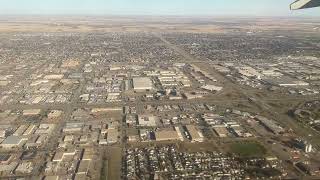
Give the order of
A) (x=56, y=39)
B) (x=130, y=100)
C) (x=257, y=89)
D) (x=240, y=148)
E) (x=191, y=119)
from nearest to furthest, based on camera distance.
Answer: (x=240, y=148) → (x=191, y=119) → (x=130, y=100) → (x=257, y=89) → (x=56, y=39)

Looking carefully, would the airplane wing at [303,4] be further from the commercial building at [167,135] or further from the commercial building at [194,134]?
the commercial building at [167,135]

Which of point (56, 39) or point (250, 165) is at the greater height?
point (56, 39)

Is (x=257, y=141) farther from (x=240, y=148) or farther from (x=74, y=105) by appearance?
(x=74, y=105)

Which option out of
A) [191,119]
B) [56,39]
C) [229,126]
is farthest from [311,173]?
[56,39]

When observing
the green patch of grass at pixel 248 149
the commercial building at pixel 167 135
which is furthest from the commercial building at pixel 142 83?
the green patch of grass at pixel 248 149

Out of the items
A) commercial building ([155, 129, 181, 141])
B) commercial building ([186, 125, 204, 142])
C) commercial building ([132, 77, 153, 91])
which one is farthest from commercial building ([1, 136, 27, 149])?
commercial building ([132, 77, 153, 91])

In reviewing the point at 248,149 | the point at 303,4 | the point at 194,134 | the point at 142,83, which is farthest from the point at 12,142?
the point at 303,4

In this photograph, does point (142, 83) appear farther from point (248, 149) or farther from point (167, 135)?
point (248, 149)

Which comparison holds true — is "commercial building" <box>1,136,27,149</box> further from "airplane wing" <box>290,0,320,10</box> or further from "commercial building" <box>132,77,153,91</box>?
"airplane wing" <box>290,0,320,10</box>
